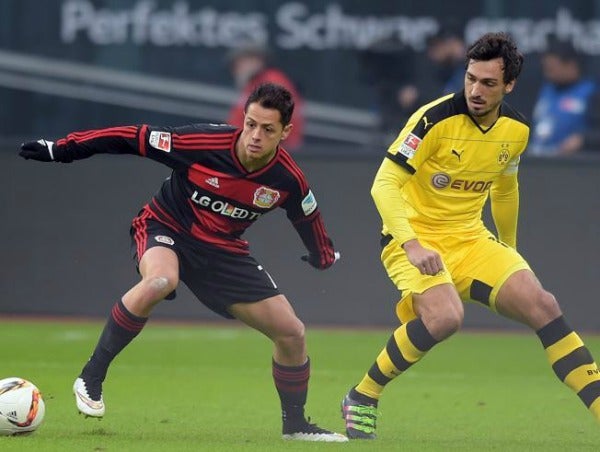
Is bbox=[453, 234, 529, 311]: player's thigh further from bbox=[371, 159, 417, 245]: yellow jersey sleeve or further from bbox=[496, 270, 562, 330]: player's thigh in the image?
bbox=[371, 159, 417, 245]: yellow jersey sleeve

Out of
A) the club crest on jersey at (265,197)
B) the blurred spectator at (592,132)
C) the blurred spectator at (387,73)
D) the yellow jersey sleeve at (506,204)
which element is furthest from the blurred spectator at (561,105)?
the club crest on jersey at (265,197)

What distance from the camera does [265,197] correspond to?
26.2 ft

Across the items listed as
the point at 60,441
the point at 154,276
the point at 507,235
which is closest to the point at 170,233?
the point at 154,276

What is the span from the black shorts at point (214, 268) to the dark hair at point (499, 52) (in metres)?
1.57

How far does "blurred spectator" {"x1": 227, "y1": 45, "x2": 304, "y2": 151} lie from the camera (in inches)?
569

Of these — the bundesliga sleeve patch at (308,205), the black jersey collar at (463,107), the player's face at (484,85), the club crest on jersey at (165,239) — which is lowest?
the club crest on jersey at (165,239)

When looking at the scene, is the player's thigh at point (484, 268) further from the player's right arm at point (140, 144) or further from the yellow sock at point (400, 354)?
the player's right arm at point (140, 144)

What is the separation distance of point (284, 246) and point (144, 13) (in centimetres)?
272

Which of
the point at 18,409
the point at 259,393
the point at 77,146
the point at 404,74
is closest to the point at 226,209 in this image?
the point at 77,146

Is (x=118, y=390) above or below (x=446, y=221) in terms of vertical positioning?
below

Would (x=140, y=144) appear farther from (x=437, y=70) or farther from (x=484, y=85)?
(x=437, y=70)

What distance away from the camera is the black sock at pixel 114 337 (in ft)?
25.0

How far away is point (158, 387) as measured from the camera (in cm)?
1044

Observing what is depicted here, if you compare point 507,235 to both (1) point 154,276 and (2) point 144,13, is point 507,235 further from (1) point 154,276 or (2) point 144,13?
(2) point 144,13
